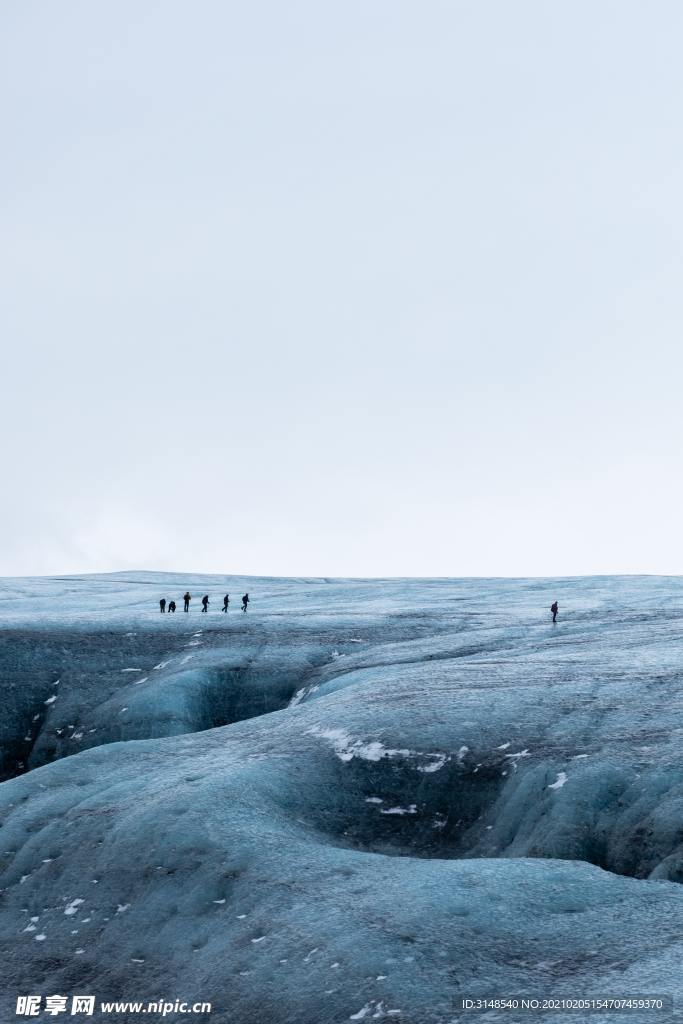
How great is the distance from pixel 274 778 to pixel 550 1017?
44.0 feet

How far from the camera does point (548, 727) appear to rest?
3034 cm

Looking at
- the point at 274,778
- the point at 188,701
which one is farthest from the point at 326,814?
the point at 188,701

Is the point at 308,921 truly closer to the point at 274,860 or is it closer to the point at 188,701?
the point at 274,860

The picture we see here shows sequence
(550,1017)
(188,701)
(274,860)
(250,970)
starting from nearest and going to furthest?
(550,1017), (250,970), (274,860), (188,701)

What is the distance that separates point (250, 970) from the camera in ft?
66.2

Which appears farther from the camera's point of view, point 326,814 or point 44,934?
point 326,814

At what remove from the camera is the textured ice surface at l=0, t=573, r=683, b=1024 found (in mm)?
19297

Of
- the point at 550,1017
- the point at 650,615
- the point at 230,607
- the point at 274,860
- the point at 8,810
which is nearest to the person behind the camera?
the point at 550,1017

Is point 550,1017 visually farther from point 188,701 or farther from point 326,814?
point 188,701

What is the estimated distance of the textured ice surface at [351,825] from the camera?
19297mm

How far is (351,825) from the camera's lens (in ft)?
92.8

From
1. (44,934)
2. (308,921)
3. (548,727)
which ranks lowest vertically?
(44,934)

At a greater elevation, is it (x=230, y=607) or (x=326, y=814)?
(x=230, y=607)

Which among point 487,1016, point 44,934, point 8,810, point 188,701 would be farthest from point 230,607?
point 487,1016
